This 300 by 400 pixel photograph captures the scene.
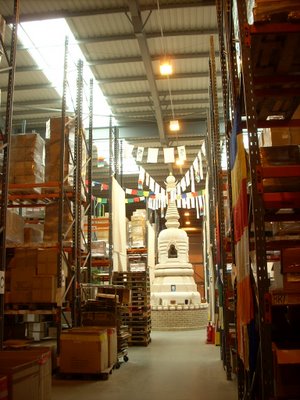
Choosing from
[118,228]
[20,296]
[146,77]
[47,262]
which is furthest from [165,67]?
[20,296]

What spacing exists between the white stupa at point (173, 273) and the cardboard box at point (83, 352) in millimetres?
8964

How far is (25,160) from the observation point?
8195 mm

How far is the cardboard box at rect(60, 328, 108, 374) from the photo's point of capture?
21.5 ft

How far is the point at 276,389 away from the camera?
3092 mm

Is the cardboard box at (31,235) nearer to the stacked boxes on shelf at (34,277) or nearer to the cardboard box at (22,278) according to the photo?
the stacked boxes on shelf at (34,277)

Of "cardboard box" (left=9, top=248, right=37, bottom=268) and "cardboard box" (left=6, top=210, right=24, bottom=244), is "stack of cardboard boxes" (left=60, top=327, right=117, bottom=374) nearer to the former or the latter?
"cardboard box" (left=9, top=248, right=37, bottom=268)

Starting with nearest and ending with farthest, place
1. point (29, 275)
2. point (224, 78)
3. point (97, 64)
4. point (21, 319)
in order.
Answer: point (224, 78)
point (29, 275)
point (21, 319)
point (97, 64)

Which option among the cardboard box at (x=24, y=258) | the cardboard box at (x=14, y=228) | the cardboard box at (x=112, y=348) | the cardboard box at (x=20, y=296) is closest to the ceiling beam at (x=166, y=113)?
the cardboard box at (x=14, y=228)

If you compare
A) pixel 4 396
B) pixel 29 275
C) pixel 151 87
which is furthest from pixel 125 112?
pixel 4 396

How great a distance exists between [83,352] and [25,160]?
3.68 m

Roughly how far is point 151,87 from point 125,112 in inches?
101

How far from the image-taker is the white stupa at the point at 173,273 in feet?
52.0

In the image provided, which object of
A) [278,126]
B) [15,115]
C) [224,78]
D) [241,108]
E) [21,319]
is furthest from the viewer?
[15,115]

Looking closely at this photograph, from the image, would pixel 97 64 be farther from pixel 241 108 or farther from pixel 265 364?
pixel 265 364
